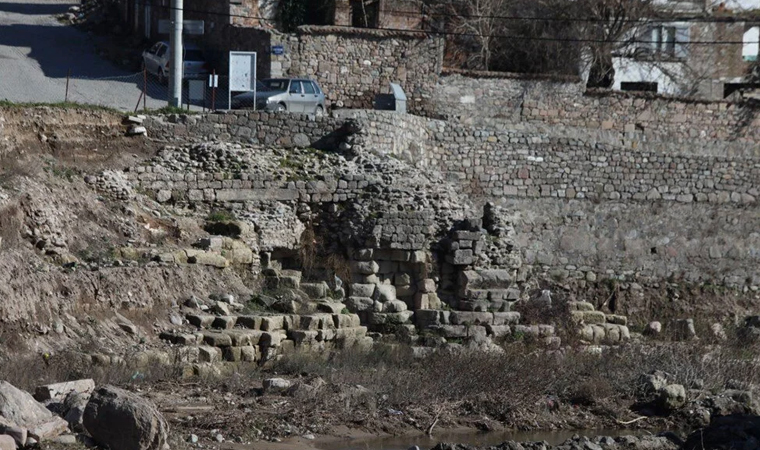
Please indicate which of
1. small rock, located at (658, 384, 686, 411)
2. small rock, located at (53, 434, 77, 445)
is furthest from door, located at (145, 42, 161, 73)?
small rock, located at (53, 434, 77, 445)

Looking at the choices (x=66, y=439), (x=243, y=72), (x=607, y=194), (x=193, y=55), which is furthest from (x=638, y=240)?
(x=66, y=439)

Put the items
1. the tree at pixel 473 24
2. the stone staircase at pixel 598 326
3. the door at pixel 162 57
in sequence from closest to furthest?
1. the stone staircase at pixel 598 326
2. the door at pixel 162 57
3. the tree at pixel 473 24

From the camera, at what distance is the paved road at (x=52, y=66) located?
2927 centimetres

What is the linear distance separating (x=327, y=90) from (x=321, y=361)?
11.4 m

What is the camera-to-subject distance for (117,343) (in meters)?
18.9

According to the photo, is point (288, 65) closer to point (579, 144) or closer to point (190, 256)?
point (579, 144)

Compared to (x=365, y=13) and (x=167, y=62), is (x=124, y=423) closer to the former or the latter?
(x=167, y=62)

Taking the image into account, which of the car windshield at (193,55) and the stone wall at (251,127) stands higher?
the car windshield at (193,55)

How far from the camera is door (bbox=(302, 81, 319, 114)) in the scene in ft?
94.3

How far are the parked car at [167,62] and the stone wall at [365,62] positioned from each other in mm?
2671

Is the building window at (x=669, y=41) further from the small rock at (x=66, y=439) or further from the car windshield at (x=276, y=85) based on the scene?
the small rock at (x=66, y=439)

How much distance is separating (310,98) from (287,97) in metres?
0.51

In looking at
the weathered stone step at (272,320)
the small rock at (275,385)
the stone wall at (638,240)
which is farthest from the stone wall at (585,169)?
the small rock at (275,385)

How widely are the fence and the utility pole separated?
41cm
